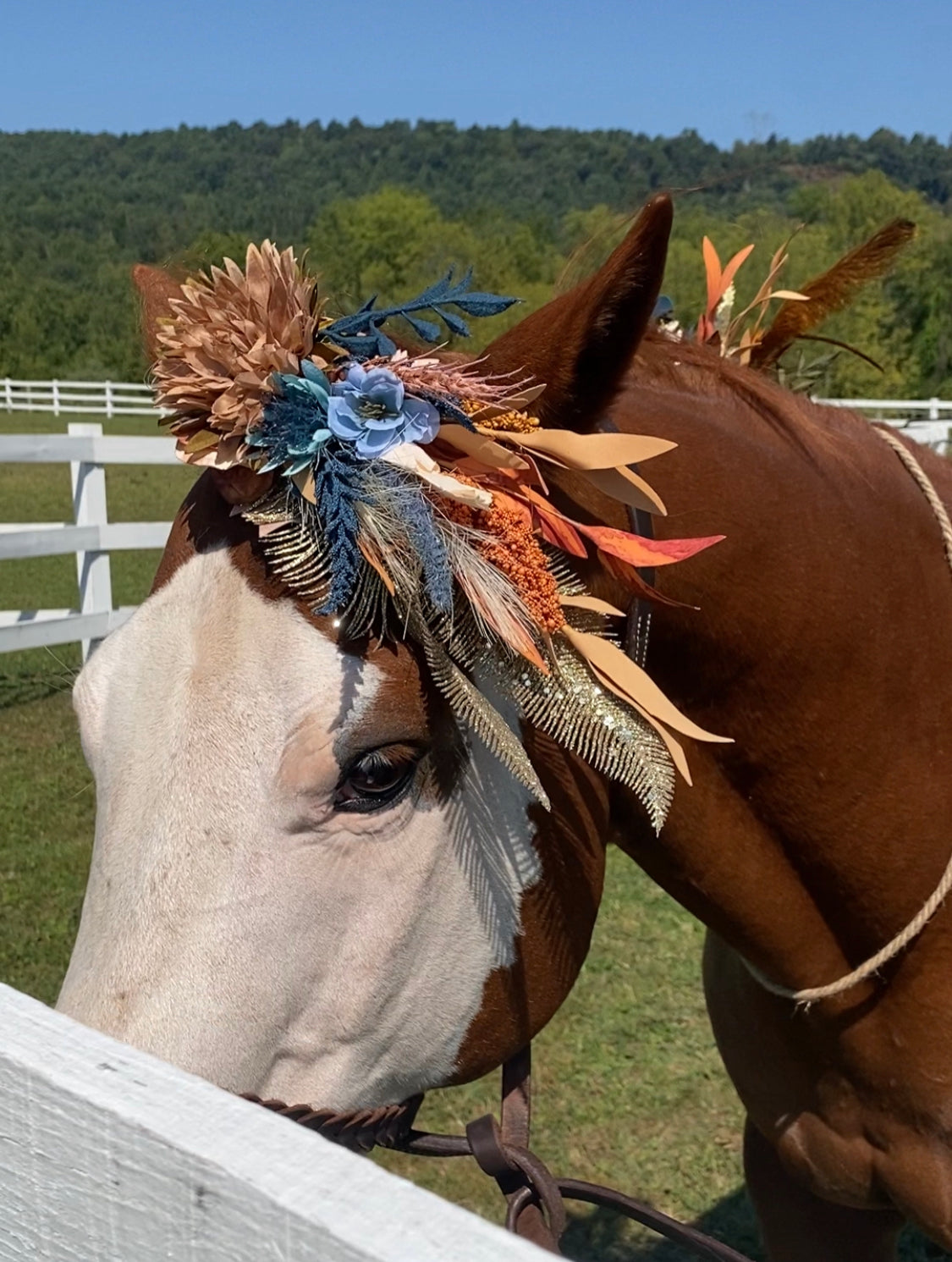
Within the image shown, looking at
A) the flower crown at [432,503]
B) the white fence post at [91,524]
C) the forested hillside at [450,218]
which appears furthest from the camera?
the white fence post at [91,524]

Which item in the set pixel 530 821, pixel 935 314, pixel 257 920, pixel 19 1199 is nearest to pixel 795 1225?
pixel 530 821

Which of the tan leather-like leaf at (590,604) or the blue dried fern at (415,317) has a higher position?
the blue dried fern at (415,317)

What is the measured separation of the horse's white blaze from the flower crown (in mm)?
97

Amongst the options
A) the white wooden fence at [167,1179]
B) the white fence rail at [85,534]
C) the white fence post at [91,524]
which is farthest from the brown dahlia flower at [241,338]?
the white fence post at [91,524]

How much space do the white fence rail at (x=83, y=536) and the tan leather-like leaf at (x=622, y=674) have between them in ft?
21.4

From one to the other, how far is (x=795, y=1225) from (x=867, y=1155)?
0.53m

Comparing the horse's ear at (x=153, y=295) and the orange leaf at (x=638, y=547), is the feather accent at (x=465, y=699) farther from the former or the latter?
the horse's ear at (x=153, y=295)

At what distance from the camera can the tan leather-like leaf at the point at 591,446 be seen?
1.49 metres

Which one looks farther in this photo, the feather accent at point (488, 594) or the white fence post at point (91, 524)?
the white fence post at point (91, 524)

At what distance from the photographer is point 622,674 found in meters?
1.54

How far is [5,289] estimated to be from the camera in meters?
32.2

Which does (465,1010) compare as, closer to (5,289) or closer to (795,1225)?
(795,1225)

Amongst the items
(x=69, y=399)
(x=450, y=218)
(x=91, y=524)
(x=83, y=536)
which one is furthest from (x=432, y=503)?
(x=450, y=218)

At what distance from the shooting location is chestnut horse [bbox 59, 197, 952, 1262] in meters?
1.38
